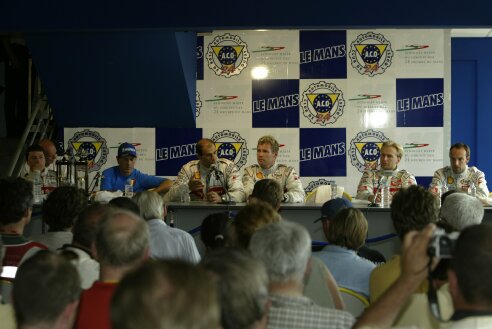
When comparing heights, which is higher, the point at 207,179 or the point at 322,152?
the point at 322,152

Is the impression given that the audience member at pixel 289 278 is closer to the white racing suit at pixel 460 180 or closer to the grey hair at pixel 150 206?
the grey hair at pixel 150 206

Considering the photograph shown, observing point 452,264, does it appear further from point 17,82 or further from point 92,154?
point 17,82

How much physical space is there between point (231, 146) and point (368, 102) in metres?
1.60

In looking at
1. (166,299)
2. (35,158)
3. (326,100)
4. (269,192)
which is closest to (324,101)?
(326,100)

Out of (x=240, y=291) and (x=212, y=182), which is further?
(x=212, y=182)

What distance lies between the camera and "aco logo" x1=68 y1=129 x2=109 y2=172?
923cm

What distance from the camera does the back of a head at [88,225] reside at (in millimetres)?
3391

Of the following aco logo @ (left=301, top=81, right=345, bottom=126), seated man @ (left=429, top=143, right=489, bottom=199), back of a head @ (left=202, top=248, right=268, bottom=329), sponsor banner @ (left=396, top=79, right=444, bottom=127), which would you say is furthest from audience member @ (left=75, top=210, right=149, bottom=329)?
sponsor banner @ (left=396, top=79, right=444, bottom=127)

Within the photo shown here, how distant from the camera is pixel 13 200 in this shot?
393cm

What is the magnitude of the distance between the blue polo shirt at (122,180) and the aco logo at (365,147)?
232 cm

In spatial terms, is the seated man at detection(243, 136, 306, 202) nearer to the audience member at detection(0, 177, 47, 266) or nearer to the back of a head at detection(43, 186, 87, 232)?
the back of a head at detection(43, 186, 87, 232)

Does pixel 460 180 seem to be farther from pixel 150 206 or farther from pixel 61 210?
pixel 61 210

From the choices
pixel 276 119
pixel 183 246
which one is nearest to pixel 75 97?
pixel 276 119

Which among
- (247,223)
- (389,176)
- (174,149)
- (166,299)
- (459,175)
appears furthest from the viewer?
(174,149)
